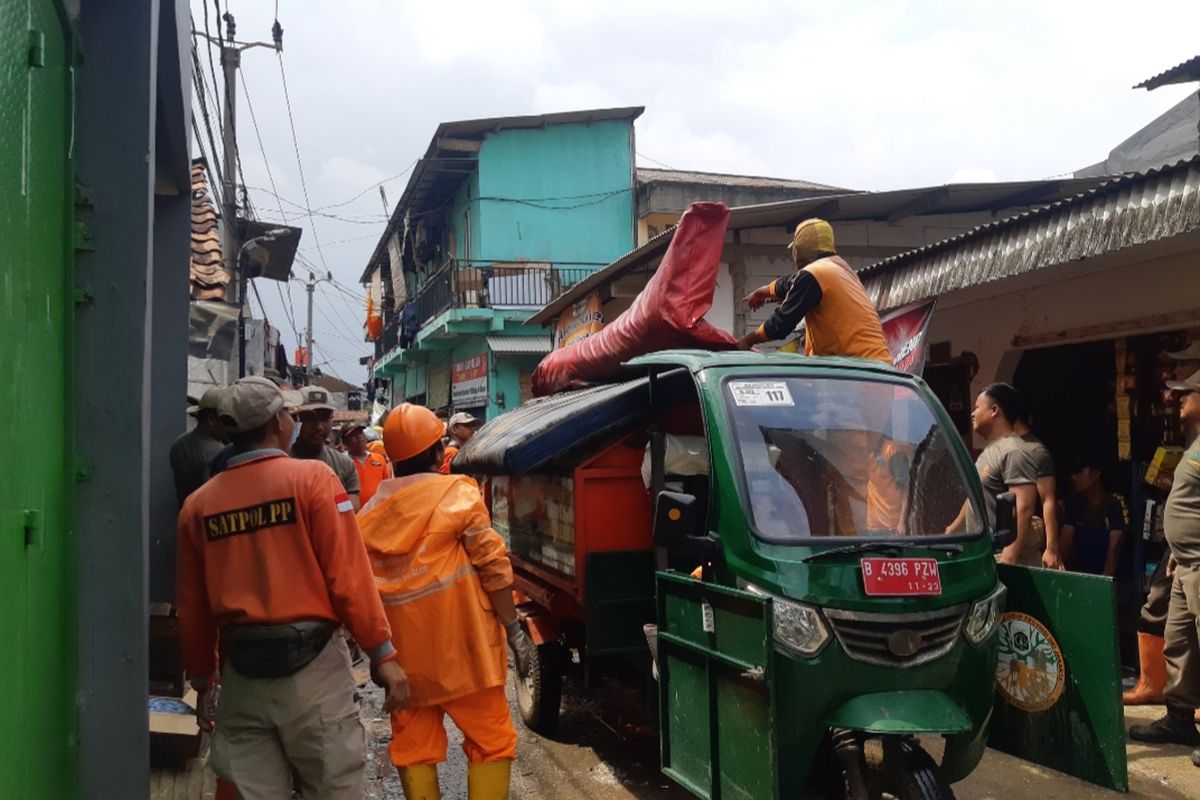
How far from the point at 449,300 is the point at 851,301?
20250 millimetres

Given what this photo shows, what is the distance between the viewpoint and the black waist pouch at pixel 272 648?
3.21 meters

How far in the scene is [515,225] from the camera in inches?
1008

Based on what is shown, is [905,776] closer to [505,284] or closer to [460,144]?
[505,284]

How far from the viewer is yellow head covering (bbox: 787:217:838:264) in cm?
542

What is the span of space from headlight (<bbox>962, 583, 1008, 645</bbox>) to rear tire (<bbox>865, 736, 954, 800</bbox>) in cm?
48

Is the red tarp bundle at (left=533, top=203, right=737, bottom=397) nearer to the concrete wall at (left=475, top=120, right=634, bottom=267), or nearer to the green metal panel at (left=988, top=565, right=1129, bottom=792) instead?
the green metal panel at (left=988, top=565, right=1129, bottom=792)

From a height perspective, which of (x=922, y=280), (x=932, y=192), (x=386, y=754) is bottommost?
(x=386, y=754)

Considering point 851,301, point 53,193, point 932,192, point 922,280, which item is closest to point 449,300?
point 932,192

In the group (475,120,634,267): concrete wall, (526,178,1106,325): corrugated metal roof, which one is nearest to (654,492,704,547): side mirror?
(526,178,1106,325): corrugated metal roof

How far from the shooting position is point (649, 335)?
5.48 meters

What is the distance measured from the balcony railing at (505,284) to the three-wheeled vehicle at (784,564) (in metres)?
19.4

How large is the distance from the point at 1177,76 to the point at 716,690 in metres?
12.8

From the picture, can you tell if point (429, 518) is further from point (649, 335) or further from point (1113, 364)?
point (1113, 364)

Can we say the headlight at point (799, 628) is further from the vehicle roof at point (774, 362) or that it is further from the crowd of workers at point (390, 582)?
the vehicle roof at point (774, 362)
